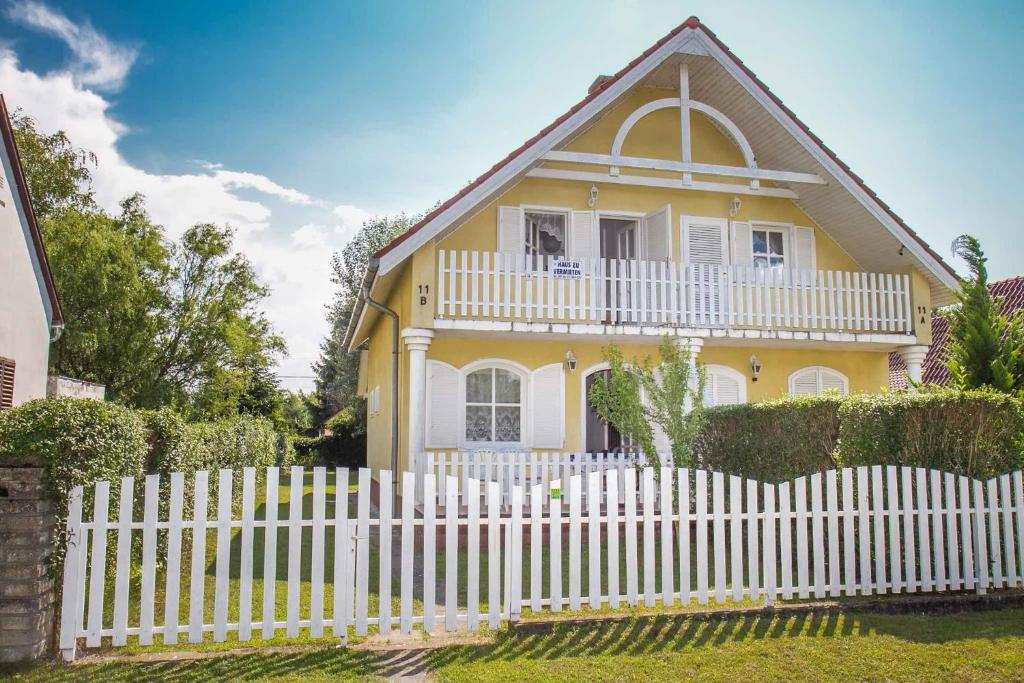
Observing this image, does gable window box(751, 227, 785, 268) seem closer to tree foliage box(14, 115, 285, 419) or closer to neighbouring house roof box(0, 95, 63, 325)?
neighbouring house roof box(0, 95, 63, 325)

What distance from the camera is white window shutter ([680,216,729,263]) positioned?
1492 centimetres

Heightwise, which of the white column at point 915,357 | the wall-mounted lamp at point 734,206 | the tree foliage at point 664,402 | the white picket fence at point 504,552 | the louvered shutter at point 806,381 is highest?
the wall-mounted lamp at point 734,206

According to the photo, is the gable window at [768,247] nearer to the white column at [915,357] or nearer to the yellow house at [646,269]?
the yellow house at [646,269]

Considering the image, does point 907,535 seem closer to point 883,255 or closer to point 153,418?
point 153,418

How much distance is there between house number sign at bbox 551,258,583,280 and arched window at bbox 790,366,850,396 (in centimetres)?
545

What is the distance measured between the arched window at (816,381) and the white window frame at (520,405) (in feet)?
18.4

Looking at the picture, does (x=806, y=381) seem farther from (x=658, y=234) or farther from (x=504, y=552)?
(x=504, y=552)

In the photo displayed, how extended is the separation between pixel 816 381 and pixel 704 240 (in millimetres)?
3811

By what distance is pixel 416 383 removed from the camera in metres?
12.2

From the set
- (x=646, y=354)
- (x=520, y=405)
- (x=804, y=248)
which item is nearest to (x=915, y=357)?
(x=804, y=248)

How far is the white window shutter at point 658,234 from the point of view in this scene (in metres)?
14.7

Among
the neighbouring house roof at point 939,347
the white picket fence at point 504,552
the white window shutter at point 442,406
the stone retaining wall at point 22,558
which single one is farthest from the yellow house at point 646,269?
the stone retaining wall at point 22,558

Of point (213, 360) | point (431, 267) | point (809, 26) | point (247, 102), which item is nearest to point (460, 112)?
point (431, 267)

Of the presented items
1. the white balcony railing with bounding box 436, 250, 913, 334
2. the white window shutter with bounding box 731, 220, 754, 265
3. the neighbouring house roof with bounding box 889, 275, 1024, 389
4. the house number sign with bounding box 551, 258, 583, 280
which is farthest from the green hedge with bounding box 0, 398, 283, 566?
the neighbouring house roof with bounding box 889, 275, 1024, 389
